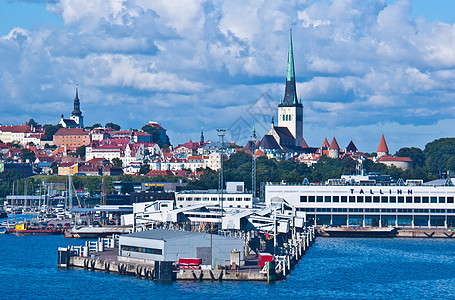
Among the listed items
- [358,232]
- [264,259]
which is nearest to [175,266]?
[264,259]

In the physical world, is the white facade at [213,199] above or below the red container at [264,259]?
above

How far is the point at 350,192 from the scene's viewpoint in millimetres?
94188

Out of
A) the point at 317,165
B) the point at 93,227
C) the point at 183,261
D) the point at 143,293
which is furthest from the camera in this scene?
the point at 317,165

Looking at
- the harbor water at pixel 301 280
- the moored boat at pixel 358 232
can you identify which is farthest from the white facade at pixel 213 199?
the harbor water at pixel 301 280

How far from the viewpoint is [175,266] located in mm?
57469

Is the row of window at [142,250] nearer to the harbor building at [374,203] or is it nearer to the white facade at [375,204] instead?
the harbor building at [374,203]

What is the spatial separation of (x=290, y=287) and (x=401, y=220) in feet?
133

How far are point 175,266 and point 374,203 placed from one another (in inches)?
1591

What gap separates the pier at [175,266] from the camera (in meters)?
55.8

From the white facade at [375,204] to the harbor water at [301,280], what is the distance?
1598 centimetres

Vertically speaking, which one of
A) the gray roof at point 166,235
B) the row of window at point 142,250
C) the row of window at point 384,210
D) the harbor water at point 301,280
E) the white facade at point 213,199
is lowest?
the harbor water at point 301,280

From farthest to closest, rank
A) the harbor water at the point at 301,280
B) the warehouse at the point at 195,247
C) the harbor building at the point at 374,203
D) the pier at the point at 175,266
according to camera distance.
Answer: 1. the harbor building at the point at 374,203
2. the warehouse at the point at 195,247
3. the pier at the point at 175,266
4. the harbor water at the point at 301,280

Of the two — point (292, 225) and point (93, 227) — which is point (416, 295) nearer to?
point (292, 225)

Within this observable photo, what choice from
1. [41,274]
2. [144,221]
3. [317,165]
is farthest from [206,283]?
[317,165]
